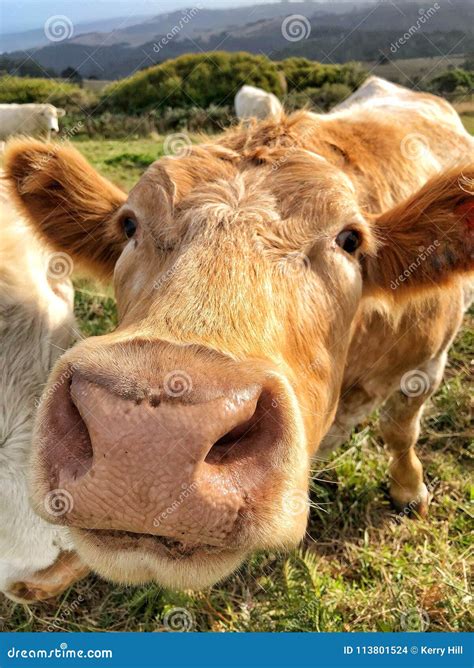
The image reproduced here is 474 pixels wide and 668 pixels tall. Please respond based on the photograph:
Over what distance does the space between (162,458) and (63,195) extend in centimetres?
210

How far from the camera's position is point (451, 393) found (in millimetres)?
5645

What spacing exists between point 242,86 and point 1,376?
1582 centimetres

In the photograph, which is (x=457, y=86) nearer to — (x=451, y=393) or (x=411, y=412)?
(x=451, y=393)

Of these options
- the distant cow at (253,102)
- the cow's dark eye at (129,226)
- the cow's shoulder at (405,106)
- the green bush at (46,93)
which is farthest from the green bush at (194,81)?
the cow's dark eye at (129,226)

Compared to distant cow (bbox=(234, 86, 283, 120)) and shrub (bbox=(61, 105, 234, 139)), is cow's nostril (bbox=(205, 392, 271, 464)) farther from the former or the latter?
shrub (bbox=(61, 105, 234, 139))

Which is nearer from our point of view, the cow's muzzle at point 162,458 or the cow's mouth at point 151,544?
the cow's muzzle at point 162,458

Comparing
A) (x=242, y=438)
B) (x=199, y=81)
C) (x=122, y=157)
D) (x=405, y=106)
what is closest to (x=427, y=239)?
(x=242, y=438)

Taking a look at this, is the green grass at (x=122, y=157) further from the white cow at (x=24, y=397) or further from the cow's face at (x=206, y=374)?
the cow's face at (x=206, y=374)

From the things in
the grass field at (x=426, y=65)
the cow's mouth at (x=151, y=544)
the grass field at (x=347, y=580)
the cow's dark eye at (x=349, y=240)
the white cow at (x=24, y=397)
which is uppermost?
the grass field at (x=426, y=65)

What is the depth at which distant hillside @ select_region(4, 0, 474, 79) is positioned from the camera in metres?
5.39

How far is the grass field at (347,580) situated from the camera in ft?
12.8

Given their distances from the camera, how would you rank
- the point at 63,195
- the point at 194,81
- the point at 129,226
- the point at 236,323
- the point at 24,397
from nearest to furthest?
1. the point at 236,323
2. the point at 24,397
3. the point at 129,226
4. the point at 63,195
5. the point at 194,81

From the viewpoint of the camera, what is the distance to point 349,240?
2.90 meters

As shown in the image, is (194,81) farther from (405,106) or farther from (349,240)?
(349,240)
